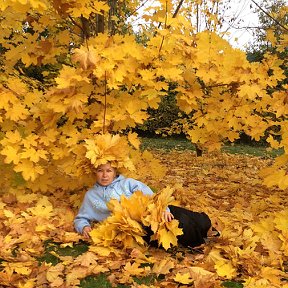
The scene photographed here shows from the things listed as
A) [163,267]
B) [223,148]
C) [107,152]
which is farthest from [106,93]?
[223,148]

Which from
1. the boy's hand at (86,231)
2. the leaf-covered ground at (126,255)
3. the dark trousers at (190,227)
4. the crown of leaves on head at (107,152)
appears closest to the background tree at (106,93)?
the crown of leaves on head at (107,152)

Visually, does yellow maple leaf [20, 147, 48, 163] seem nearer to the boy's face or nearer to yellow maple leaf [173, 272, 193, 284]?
the boy's face

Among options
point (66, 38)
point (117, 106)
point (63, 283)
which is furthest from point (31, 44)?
point (63, 283)

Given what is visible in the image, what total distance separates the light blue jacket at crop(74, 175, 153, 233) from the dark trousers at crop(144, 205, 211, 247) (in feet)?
1.26

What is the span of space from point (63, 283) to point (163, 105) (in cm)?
1195

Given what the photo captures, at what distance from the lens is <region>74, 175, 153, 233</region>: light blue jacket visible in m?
3.54

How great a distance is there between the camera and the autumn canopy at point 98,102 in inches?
142

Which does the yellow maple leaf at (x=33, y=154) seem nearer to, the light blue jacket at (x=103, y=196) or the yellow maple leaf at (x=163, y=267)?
the light blue jacket at (x=103, y=196)

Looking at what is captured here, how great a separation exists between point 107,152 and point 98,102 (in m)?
0.88

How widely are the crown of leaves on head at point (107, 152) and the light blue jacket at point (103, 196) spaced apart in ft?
0.48

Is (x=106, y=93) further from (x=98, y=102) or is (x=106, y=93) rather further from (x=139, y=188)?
(x=139, y=188)

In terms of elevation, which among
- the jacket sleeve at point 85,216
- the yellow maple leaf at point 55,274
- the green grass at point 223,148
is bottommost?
the green grass at point 223,148

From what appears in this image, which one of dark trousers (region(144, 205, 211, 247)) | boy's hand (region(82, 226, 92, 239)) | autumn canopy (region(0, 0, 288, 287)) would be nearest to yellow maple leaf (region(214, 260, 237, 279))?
dark trousers (region(144, 205, 211, 247))

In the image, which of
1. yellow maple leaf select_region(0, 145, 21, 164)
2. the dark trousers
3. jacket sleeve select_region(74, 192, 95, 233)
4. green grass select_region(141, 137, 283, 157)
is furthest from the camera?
green grass select_region(141, 137, 283, 157)
